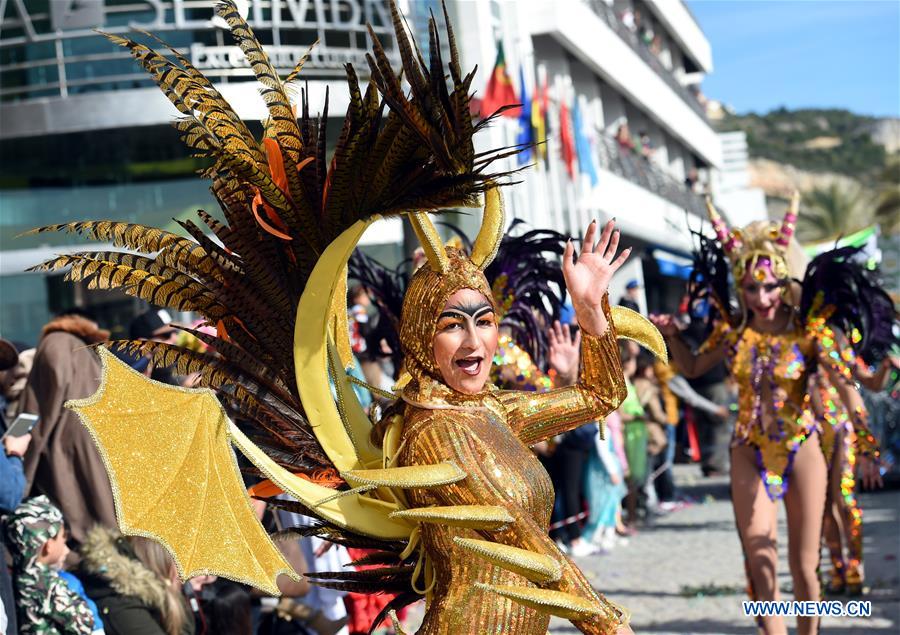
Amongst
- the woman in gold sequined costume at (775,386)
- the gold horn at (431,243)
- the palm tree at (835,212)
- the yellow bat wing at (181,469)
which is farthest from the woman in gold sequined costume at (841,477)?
the palm tree at (835,212)

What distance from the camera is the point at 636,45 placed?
27.7 m

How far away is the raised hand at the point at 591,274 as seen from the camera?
12.0ft

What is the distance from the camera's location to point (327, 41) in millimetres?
16234

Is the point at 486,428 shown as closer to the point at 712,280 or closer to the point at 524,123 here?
the point at 712,280

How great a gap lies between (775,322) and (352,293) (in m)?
3.31

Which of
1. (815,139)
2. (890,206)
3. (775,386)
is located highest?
(815,139)

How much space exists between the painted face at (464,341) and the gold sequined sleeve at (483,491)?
0.36 feet

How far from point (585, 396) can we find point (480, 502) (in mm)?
618

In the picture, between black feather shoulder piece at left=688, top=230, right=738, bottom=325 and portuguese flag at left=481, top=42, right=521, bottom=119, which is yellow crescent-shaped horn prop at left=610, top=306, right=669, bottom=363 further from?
portuguese flag at left=481, top=42, right=521, bottom=119

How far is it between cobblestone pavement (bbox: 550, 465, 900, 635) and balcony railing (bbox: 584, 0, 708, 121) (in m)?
13.7

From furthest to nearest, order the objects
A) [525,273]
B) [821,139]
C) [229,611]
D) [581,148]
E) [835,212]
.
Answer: [821,139]
[835,212]
[581,148]
[525,273]
[229,611]

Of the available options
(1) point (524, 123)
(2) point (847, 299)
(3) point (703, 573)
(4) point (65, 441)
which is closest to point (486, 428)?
(4) point (65, 441)

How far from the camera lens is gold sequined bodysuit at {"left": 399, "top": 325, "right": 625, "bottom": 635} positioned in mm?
3295

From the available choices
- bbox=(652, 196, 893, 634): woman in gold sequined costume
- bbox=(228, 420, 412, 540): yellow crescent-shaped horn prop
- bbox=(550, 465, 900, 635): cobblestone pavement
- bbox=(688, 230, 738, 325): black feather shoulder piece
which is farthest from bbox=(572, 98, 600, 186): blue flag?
bbox=(228, 420, 412, 540): yellow crescent-shaped horn prop
